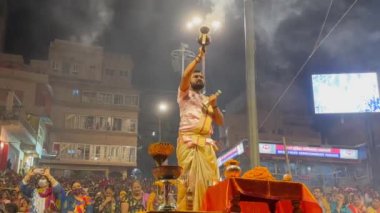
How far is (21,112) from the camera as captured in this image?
94.6 ft

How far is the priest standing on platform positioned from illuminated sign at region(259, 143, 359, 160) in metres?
25.8

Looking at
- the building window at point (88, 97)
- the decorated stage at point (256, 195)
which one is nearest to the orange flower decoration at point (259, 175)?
the decorated stage at point (256, 195)

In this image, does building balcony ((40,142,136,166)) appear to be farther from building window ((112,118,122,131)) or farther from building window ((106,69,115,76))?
building window ((106,69,115,76))

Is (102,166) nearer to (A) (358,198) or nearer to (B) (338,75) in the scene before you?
(B) (338,75)

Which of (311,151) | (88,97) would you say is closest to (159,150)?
(311,151)

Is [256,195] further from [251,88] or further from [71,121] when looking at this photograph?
[71,121]

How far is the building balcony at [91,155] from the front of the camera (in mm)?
37000

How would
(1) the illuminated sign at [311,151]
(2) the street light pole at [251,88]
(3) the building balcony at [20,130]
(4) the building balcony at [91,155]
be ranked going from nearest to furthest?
(2) the street light pole at [251,88] → (3) the building balcony at [20,130] → (1) the illuminated sign at [311,151] → (4) the building balcony at [91,155]

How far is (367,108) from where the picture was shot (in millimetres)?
28000

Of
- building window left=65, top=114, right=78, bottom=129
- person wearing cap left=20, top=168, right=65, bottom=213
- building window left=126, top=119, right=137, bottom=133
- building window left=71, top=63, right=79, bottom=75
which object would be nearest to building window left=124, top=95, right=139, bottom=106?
building window left=126, top=119, right=137, bottom=133

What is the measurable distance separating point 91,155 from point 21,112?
1046 centimetres

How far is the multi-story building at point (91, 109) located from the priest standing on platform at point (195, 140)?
32.4 metres

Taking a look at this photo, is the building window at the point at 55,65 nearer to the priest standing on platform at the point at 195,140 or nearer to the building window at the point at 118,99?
the building window at the point at 118,99

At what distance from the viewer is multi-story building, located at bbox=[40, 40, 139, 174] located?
125 ft
